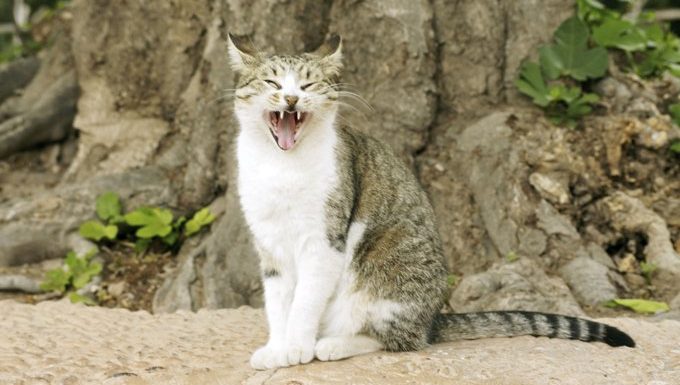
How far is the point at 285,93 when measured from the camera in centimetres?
393

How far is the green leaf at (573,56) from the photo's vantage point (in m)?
6.12

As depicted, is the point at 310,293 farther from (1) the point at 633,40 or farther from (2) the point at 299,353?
(1) the point at 633,40

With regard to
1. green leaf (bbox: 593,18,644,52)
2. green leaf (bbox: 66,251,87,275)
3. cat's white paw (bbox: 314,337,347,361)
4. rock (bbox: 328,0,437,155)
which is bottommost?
cat's white paw (bbox: 314,337,347,361)

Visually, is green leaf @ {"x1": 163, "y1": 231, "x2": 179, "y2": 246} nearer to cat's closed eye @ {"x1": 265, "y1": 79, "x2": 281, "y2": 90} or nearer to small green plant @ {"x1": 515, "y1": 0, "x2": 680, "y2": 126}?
cat's closed eye @ {"x1": 265, "y1": 79, "x2": 281, "y2": 90}

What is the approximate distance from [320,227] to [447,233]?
2.35 meters

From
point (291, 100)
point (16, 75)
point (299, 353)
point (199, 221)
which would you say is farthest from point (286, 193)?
point (16, 75)

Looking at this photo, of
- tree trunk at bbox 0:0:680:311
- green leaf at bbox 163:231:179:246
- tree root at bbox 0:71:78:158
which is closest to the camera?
tree trunk at bbox 0:0:680:311

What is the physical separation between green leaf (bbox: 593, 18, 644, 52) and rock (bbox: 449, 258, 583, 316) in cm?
212

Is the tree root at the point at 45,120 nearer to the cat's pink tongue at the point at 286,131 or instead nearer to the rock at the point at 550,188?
the cat's pink tongue at the point at 286,131

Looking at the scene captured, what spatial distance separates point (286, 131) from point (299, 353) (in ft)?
3.91

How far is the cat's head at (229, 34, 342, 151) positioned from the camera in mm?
3965

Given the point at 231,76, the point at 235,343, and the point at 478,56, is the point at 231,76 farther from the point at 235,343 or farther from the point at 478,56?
the point at 235,343

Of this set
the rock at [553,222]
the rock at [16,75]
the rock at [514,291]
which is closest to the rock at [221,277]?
the rock at [514,291]

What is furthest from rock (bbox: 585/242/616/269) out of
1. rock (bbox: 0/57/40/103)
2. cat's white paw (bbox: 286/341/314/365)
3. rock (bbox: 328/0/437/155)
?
rock (bbox: 0/57/40/103)
